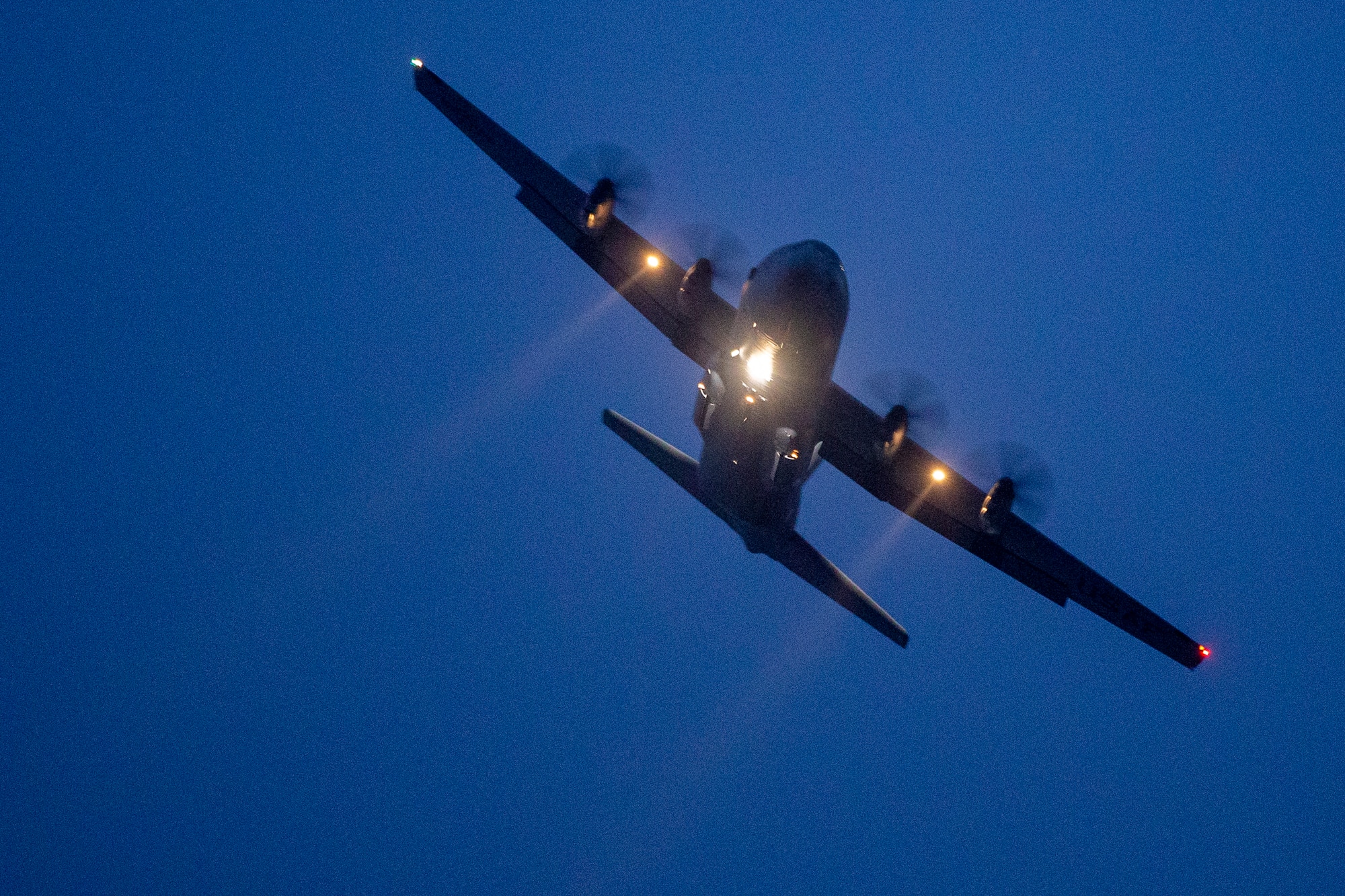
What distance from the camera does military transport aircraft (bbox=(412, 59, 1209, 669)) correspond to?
91.1 feet

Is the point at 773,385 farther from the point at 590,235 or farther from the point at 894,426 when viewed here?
the point at 590,235

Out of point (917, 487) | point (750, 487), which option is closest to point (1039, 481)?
point (917, 487)

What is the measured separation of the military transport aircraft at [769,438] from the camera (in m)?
27.8

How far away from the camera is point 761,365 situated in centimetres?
2698

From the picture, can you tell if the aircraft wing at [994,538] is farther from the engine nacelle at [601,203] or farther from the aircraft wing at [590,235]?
the engine nacelle at [601,203]

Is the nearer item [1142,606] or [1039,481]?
[1039,481]

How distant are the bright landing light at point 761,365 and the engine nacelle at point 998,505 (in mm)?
7509

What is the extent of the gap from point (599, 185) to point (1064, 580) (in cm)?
1656

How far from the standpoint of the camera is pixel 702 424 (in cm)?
2962

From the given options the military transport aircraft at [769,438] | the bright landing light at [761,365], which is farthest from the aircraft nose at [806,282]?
the bright landing light at [761,365]

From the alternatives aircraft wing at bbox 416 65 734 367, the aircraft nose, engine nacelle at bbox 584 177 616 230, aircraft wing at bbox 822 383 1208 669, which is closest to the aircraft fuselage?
the aircraft nose

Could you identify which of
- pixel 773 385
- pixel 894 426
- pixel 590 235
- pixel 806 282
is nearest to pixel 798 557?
pixel 894 426

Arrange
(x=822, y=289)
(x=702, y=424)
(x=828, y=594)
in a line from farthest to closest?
(x=828, y=594) < (x=702, y=424) < (x=822, y=289)

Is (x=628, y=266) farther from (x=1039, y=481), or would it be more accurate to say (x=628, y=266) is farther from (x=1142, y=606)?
(x=1142, y=606)
